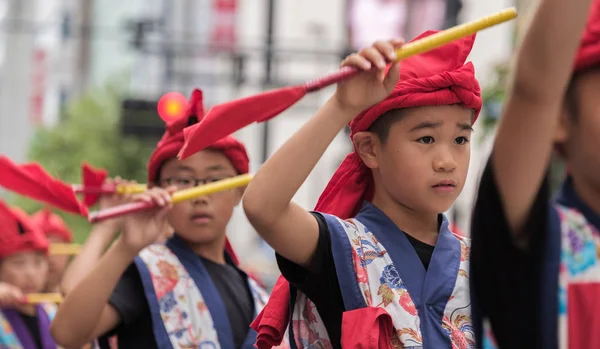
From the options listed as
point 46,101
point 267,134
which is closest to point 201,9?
point 46,101

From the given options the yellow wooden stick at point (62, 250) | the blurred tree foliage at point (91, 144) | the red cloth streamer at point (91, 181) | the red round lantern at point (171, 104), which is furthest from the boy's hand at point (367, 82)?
the blurred tree foliage at point (91, 144)

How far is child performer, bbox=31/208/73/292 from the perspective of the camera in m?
6.77

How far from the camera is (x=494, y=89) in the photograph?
12750 millimetres

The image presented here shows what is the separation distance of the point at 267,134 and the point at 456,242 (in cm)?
1958

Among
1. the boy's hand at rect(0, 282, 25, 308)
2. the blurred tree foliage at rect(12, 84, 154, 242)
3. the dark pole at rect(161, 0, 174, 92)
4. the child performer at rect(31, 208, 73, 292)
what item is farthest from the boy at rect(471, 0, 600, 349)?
the blurred tree foliage at rect(12, 84, 154, 242)

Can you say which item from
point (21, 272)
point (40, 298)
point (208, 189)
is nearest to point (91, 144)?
point (21, 272)

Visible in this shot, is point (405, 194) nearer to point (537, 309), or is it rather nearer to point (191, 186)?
point (537, 309)

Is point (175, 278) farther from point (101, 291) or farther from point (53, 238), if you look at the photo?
point (53, 238)

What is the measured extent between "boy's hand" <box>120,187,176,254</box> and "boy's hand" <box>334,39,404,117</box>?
4.47 feet

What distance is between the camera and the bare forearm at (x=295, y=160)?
2635 mm

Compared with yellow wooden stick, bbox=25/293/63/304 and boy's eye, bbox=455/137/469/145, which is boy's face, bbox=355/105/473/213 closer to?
boy's eye, bbox=455/137/469/145

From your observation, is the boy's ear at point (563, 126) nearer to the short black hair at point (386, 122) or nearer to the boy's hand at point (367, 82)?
the boy's hand at point (367, 82)

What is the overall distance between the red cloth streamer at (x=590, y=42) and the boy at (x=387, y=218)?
1.67ft

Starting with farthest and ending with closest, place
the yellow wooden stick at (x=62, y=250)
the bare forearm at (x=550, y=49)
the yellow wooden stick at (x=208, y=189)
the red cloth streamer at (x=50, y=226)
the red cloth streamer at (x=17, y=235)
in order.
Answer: the red cloth streamer at (x=50, y=226) < the yellow wooden stick at (x=62, y=250) < the red cloth streamer at (x=17, y=235) < the yellow wooden stick at (x=208, y=189) < the bare forearm at (x=550, y=49)
